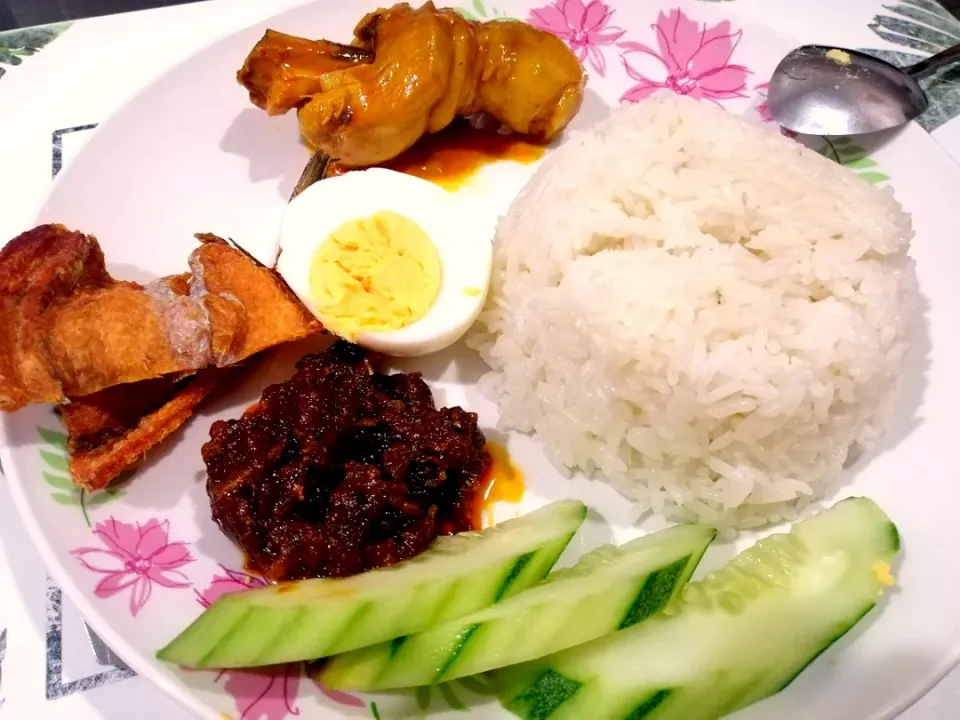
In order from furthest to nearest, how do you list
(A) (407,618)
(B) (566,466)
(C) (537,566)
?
1. (B) (566,466)
2. (C) (537,566)
3. (A) (407,618)

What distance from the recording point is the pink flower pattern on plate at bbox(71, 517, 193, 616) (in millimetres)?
1974

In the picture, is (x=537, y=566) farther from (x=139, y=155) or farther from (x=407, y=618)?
(x=139, y=155)

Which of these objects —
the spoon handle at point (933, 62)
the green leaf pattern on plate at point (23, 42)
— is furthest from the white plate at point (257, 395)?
the green leaf pattern on plate at point (23, 42)

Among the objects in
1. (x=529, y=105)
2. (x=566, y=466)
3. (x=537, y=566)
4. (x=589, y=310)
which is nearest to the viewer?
(x=537, y=566)

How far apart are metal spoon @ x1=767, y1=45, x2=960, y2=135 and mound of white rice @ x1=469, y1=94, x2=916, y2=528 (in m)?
0.43

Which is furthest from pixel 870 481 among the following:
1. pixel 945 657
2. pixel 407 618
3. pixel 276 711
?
pixel 276 711

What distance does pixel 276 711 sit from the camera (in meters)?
1.80

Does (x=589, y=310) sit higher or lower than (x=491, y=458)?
higher

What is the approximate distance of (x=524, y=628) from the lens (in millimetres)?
1681

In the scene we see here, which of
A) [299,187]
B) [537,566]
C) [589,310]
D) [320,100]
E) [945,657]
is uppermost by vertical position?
[320,100]

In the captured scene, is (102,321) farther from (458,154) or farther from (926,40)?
(926,40)

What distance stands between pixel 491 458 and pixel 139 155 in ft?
5.81

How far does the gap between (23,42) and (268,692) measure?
3.23 meters

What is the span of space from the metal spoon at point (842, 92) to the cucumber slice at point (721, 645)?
1.74m
